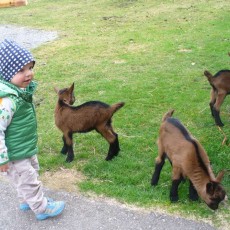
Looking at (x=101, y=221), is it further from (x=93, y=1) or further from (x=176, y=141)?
(x=93, y=1)

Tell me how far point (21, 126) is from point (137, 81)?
14.6 ft

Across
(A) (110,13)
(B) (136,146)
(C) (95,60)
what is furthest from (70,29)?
(B) (136,146)

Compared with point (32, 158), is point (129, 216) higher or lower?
lower

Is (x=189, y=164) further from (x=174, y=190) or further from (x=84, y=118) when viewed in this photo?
(x=84, y=118)

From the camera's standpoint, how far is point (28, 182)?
148 inches

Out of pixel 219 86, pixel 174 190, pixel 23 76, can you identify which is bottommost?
pixel 174 190

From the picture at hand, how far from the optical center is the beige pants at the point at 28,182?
373 centimetres

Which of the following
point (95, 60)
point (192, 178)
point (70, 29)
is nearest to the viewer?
point (192, 178)

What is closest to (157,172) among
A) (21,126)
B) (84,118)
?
(84,118)

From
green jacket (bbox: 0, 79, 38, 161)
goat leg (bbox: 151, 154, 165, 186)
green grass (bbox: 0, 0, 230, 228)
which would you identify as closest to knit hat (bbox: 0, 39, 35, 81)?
green jacket (bbox: 0, 79, 38, 161)

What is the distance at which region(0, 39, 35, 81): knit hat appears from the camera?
3.45m

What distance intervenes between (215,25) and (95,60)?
179 inches

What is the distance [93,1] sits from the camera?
19672 mm

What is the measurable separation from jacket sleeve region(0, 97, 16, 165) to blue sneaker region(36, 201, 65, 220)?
32.0 inches
